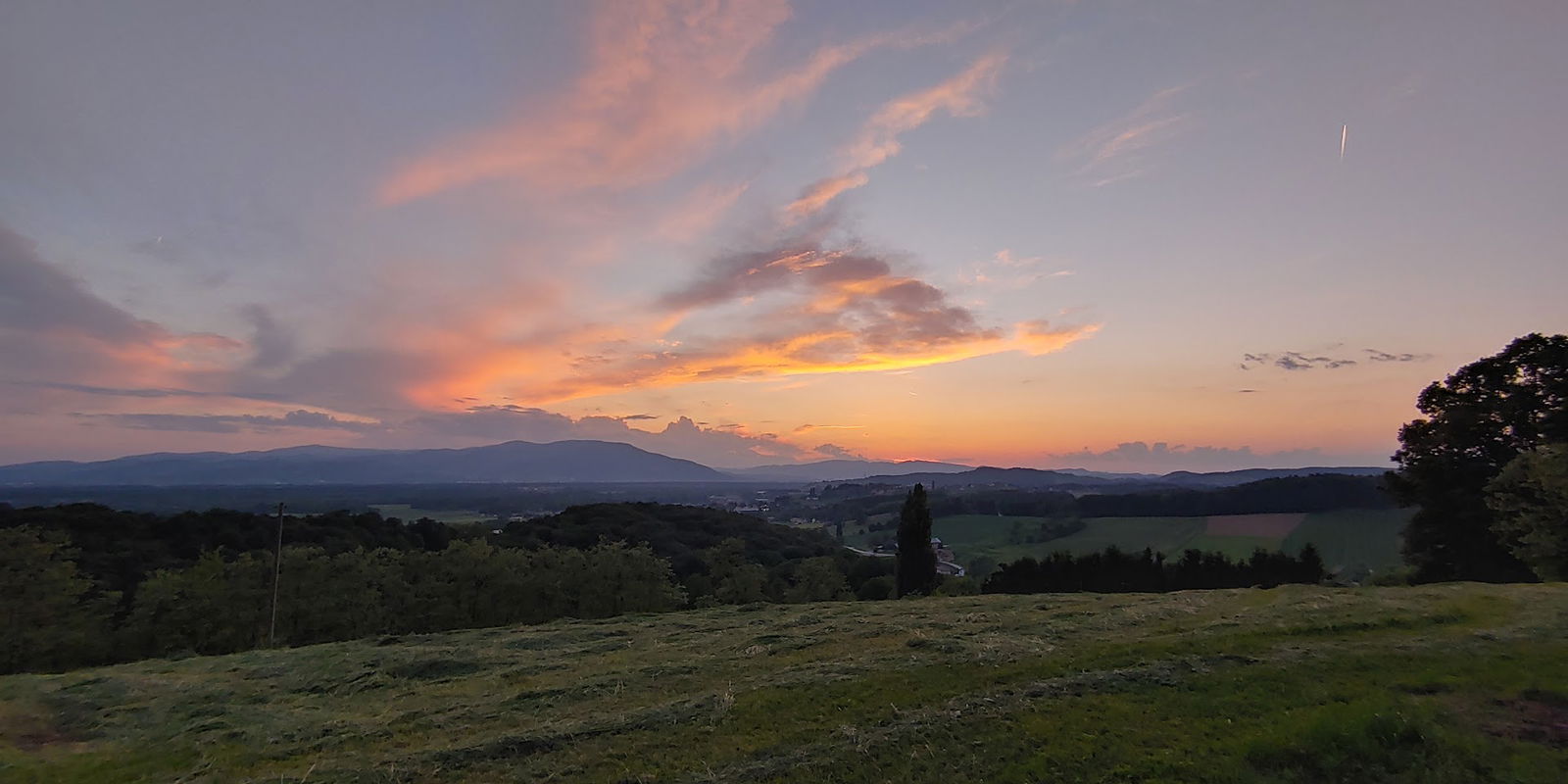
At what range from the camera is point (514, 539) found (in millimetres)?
92500

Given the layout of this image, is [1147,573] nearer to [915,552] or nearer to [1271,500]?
[915,552]

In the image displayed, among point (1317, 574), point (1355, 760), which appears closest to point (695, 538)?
point (1317, 574)

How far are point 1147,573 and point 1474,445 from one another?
103 feet

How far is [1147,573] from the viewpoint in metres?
69.1

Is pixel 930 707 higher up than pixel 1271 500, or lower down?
higher up

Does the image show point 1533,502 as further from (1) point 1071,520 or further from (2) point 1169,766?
(1) point 1071,520

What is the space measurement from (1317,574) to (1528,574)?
25.2 m

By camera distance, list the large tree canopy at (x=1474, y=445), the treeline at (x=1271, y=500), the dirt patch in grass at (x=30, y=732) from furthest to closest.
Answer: the treeline at (x=1271, y=500) → the large tree canopy at (x=1474, y=445) → the dirt patch in grass at (x=30, y=732)

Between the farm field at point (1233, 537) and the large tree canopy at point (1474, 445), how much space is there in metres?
30.4

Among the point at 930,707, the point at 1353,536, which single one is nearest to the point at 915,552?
the point at 930,707

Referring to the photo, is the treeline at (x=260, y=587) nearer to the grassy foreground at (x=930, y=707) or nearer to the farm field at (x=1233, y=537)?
the grassy foreground at (x=930, y=707)

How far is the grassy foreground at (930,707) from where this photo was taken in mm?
10172

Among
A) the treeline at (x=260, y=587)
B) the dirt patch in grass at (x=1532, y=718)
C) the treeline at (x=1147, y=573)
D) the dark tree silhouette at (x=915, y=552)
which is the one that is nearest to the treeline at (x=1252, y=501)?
the treeline at (x=1147, y=573)

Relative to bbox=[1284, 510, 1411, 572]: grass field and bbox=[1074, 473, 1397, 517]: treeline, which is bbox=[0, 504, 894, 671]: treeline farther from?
bbox=[1074, 473, 1397, 517]: treeline
